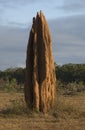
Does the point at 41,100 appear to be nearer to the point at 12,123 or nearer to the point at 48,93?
the point at 48,93

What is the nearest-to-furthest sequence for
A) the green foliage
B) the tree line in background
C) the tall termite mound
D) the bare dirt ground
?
the bare dirt ground < the tall termite mound < the tree line in background < the green foliage

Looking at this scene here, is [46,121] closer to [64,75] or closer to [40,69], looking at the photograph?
[40,69]

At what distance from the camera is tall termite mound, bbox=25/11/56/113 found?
21.5m

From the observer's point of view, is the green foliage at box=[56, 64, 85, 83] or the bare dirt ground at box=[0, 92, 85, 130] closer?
the bare dirt ground at box=[0, 92, 85, 130]

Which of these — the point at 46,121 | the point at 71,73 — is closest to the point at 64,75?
the point at 71,73

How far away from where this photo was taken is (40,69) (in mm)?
21703

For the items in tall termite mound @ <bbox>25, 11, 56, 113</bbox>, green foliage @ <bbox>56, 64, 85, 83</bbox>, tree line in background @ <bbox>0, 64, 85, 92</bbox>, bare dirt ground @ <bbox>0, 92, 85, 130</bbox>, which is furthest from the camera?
green foliage @ <bbox>56, 64, 85, 83</bbox>

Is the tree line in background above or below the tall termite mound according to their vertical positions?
below

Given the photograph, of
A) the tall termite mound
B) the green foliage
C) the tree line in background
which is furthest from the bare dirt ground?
the green foliage

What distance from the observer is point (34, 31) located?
21.9 m

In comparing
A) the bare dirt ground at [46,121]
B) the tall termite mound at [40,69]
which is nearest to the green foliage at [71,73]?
the bare dirt ground at [46,121]

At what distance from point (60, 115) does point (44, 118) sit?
91cm

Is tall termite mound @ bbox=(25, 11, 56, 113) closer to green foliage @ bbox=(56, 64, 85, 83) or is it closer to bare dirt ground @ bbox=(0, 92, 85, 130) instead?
bare dirt ground @ bbox=(0, 92, 85, 130)

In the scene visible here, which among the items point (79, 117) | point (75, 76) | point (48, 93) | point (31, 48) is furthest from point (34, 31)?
point (75, 76)
